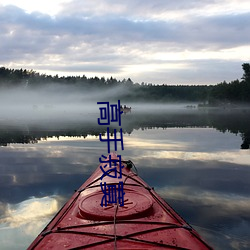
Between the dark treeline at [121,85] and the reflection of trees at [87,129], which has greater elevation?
the dark treeline at [121,85]

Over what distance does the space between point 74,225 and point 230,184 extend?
7.58 metres

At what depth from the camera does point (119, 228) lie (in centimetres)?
491

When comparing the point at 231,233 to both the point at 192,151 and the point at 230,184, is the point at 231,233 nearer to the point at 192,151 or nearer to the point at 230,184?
the point at 230,184

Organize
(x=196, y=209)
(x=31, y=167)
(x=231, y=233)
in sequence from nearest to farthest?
(x=231, y=233) → (x=196, y=209) → (x=31, y=167)

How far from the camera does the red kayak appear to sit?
4.51 m

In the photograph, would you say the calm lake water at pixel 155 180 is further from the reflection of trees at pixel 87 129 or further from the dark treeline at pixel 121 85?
the dark treeline at pixel 121 85

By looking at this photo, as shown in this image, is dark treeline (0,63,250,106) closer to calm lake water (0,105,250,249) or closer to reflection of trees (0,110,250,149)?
reflection of trees (0,110,250,149)

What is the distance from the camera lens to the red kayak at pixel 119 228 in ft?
14.8

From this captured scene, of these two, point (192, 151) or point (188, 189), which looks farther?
point (192, 151)

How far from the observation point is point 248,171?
509 inches

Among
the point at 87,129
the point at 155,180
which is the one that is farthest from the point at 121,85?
the point at 155,180

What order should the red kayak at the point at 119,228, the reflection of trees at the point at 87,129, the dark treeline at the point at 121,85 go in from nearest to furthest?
the red kayak at the point at 119,228 → the reflection of trees at the point at 87,129 → the dark treeline at the point at 121,85

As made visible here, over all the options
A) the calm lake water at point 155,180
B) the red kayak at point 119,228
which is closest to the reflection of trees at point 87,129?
the calm lake water at point 155,180

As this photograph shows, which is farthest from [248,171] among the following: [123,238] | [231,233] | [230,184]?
[123,238]
